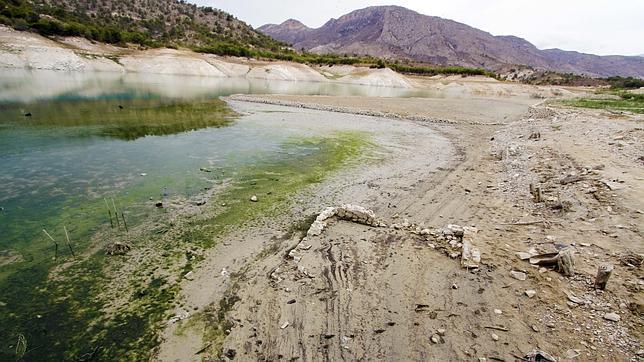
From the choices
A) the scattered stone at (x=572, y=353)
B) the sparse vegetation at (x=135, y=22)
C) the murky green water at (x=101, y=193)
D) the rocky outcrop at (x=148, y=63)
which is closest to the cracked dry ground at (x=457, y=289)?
the scattered stone at (x=572, y=353)

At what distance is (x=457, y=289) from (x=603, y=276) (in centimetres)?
259

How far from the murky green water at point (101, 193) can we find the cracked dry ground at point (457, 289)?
92.4 inches

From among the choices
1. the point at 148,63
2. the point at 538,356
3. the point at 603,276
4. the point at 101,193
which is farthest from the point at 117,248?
the point at 148,63

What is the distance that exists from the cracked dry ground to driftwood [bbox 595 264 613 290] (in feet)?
0.45

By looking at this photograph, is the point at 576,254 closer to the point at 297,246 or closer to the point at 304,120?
the point at 297,246

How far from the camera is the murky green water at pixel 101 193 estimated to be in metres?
5.79

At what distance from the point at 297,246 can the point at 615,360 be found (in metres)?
6.28

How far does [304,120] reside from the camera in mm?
31156

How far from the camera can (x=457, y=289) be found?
258 inches

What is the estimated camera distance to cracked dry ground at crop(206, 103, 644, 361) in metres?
5.20

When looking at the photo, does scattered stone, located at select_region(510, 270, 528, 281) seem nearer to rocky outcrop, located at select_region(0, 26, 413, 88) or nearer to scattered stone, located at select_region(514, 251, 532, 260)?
scattered stone, located at select_region(514, 251, 532, 260)

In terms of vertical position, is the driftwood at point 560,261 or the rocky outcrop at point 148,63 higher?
the rocky outcrop at point 148,63

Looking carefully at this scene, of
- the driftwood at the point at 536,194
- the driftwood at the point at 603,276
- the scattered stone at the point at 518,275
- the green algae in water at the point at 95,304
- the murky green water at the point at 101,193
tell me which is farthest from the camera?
the driftwood at the point at 536,194

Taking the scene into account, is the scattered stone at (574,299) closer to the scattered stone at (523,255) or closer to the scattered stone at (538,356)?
the scattered stone at (523,255)
